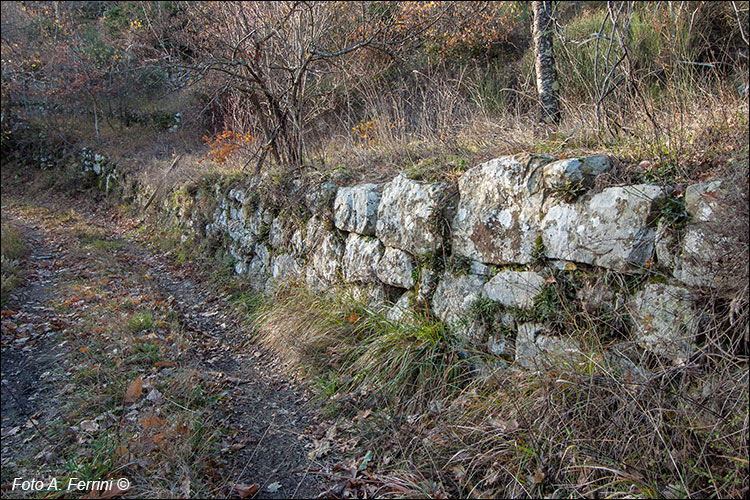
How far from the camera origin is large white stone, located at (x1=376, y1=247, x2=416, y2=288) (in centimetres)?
431

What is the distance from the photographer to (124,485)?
292cm

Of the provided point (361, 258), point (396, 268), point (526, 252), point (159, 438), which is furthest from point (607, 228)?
point (159, 438)

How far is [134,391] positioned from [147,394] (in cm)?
11

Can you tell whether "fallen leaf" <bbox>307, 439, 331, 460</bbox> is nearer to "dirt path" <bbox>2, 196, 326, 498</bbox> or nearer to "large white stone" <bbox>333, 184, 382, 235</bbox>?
"dirt path" <bbox>2, 196, 326, 498</bbox>

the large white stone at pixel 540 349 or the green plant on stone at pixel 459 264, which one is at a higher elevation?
the green plant on stone at pixel 459 264

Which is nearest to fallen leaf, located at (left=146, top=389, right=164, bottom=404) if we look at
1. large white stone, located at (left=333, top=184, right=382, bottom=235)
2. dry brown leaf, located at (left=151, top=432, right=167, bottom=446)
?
dry brown leaf, located at (left=151, top=432, right=167, bottom=446)

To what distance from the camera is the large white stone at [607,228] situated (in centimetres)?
284

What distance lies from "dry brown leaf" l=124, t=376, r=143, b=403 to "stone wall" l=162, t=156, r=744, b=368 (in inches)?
79.9

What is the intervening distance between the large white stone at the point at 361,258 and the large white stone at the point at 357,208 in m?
0.11

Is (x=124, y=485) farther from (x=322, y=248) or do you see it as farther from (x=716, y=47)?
(x=716, y=47)

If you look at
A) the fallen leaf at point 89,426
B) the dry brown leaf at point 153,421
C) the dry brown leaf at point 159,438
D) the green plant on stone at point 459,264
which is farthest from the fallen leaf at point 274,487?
the green plant on stone at point 459,264

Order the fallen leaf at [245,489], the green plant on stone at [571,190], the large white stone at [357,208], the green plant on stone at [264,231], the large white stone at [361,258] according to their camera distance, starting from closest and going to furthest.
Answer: the fallen leaf at [245,489], the green plant on stone at [571,190], the large white stone at [361,258], the large white stone at [357,208], the green plant on stone at [264,231]

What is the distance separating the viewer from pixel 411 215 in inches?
170

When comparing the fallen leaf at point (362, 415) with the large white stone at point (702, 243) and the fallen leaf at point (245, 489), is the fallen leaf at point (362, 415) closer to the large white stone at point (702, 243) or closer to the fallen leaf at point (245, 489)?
the fallen leaf at point (245, 489)
